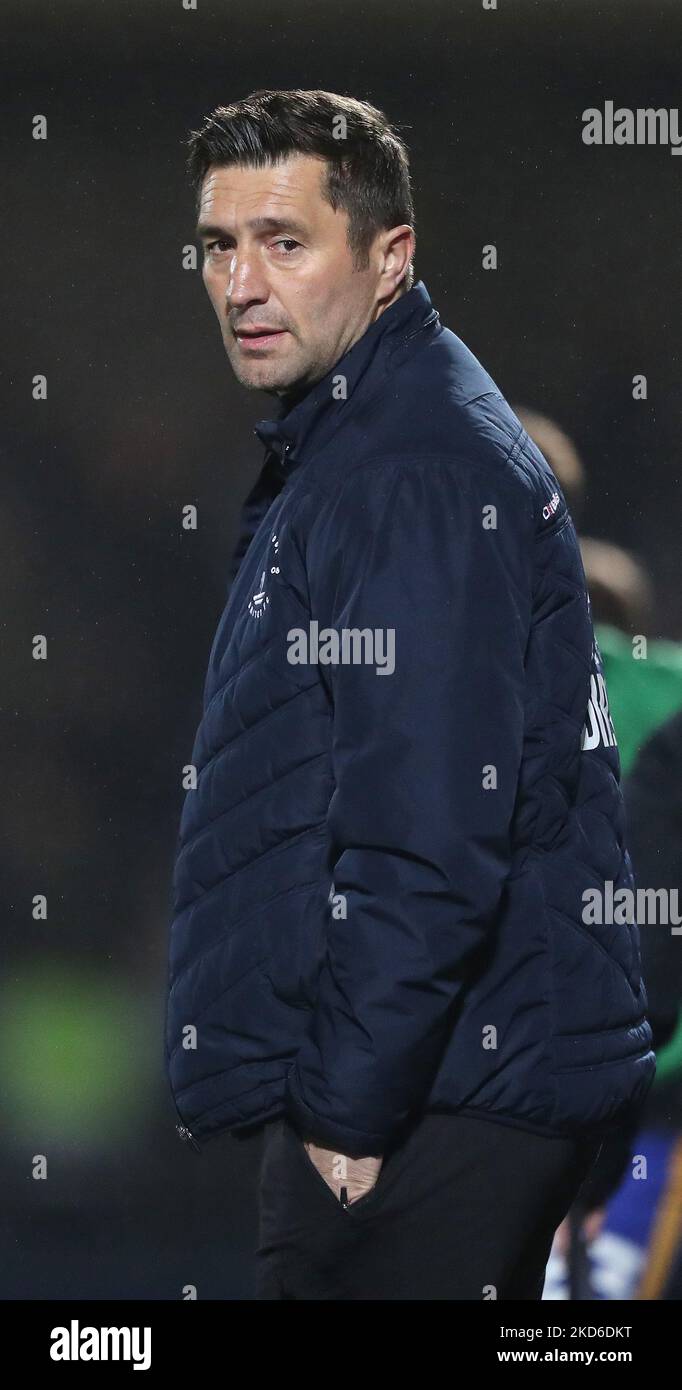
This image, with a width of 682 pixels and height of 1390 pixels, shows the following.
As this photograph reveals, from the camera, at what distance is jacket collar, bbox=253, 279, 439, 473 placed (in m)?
1.43

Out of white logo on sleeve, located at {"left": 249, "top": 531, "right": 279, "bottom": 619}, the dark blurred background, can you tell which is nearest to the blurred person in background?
the dark blurred background

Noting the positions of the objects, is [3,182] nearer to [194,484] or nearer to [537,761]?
[194,484]

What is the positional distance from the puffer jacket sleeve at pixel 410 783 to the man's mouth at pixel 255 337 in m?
0.26

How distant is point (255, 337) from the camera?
1491 millimetres

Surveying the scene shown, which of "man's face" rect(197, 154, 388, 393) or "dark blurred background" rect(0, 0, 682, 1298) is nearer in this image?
"man's face" rect(197, 154, 388, 393)

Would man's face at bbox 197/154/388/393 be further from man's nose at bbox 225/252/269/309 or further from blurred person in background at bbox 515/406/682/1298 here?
blurred person in background at bbox 515/406/682/1298

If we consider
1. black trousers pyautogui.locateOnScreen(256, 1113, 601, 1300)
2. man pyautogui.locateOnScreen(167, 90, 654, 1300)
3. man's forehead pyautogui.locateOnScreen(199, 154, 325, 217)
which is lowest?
black trousers pyautogui.locateOnScreen(256, 1113, 601, 1300)

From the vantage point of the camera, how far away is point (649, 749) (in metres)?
2.65

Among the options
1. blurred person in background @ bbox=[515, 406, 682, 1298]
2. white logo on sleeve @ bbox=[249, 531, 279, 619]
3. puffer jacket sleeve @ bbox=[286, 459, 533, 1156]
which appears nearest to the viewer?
puffer jacket sleeve @ bbox=[286, 459, 533, 1156]

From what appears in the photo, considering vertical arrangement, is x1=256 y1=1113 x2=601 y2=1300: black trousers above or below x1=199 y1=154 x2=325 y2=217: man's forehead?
below

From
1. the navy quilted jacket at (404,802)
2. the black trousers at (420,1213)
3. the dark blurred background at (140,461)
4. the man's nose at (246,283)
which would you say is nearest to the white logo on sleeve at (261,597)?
the navy quilted jacket at (404,802)

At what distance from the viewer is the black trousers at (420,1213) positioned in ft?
4.33
